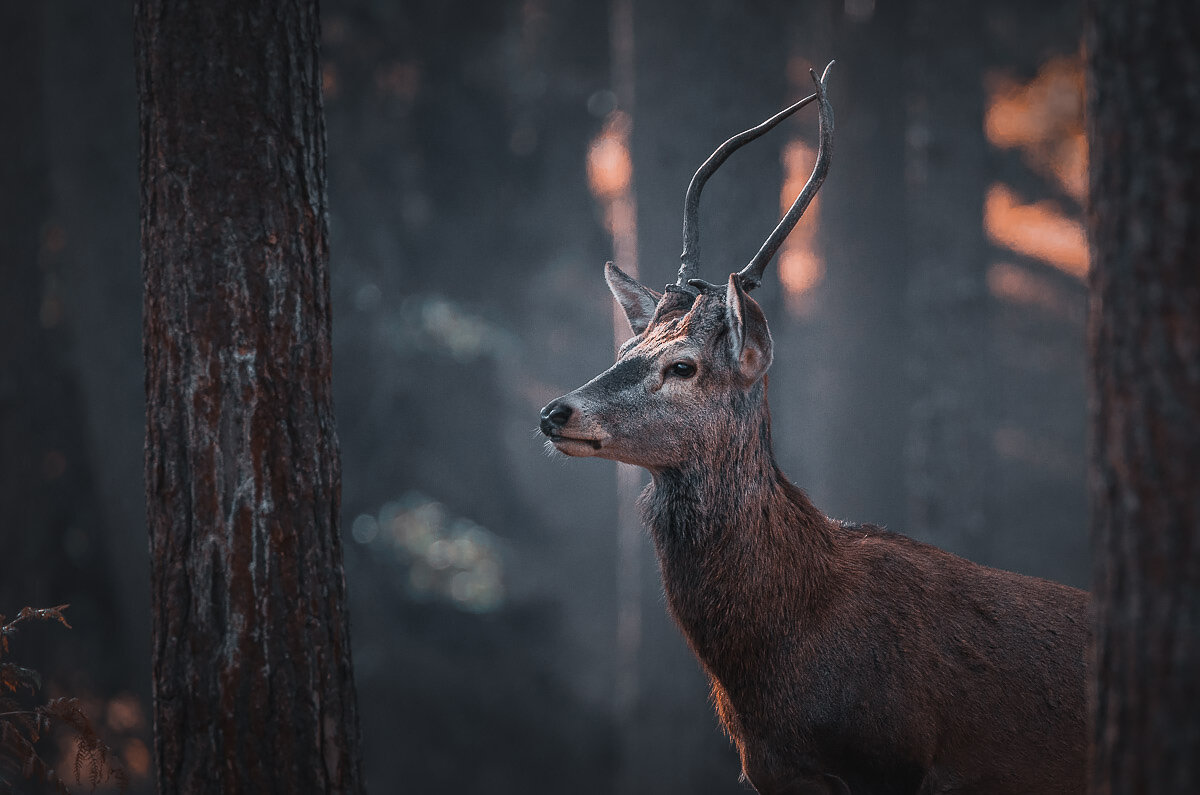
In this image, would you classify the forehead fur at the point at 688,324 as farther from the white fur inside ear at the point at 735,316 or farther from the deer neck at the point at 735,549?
the deer neck at the point at 735,549

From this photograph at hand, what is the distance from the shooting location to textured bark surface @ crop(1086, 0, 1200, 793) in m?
2.09

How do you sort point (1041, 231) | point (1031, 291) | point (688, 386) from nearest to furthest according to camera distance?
1. point (688, 386)
2. point (1041, 231)
3. point (1031, 291)

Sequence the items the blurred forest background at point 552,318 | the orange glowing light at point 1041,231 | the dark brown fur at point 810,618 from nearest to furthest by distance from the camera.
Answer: the dark brown fur at point 810,618 < the blurred forest background at point 552,318 < the orange glowing light at point 1041,231

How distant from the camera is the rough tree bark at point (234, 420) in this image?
3129 millimetres

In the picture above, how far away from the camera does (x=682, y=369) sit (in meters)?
3.87

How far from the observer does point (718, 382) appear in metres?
3.90

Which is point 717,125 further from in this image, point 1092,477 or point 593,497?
point 593,497

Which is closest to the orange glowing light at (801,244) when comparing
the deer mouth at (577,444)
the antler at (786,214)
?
the antler at (786,214)

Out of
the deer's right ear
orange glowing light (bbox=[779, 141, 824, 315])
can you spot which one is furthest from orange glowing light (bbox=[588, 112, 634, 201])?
the deer's right ear

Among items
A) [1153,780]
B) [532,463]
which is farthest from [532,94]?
[1153,780]

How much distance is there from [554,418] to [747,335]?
95 cm

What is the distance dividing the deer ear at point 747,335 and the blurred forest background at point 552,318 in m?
3.41

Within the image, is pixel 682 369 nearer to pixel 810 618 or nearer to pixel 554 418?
pixel 554 418

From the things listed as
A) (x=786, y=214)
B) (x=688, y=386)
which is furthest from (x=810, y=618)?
(x=786, y=214)
